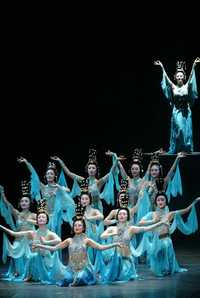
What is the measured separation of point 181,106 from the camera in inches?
367

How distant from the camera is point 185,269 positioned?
7.51 meters

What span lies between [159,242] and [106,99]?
3.43 metres

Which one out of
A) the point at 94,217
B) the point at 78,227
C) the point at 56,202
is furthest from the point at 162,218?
the point at 56,202

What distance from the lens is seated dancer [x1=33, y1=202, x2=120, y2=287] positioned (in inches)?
269

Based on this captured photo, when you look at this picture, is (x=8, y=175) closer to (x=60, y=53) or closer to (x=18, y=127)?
(x=18, y=127)

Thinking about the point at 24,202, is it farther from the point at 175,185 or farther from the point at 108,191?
the point at 175,185

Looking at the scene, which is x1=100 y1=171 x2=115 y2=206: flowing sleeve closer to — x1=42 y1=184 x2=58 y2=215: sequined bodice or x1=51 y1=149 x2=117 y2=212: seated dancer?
x1=51 y1=149 x2=117 y2=212: seated dancer

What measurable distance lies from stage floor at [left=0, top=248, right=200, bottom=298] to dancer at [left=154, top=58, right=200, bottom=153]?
2.21m

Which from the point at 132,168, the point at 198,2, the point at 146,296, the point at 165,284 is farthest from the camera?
the point at 198,2

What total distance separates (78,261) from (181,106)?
3172mm

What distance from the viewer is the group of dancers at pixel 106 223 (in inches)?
277

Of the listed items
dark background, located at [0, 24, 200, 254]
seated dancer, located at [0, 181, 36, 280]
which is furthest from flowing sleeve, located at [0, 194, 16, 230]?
dark background, located at [0, 24, 200, 254]

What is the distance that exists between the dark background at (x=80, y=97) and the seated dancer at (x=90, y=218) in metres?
2.31

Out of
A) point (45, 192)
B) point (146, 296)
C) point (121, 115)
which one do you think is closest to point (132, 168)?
point (45, 192)
